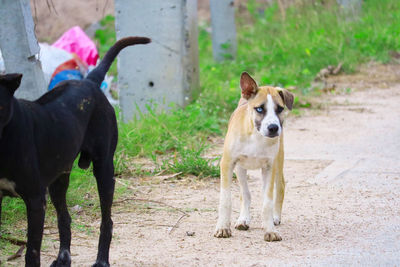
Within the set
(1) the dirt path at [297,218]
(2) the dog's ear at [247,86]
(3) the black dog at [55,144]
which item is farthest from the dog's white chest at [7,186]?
(2) the dog's ear at [247,86]

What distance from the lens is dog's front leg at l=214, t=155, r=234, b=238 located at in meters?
4.45

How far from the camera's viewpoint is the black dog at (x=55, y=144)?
3.10m

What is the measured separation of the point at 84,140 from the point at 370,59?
903 centimetres

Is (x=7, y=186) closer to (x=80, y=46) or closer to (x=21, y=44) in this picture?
(x=21, y=44)

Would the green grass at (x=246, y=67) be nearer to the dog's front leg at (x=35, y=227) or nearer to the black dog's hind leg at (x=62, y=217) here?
the black dog's hind leg at (x=62, y=217)

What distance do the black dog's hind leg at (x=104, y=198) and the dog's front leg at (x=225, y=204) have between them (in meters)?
0.96

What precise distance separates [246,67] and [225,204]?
287 inches

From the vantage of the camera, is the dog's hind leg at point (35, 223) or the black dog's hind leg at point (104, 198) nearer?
the dog's hind leg at point (35, 223)

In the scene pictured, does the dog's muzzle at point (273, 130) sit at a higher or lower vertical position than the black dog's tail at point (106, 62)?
lower

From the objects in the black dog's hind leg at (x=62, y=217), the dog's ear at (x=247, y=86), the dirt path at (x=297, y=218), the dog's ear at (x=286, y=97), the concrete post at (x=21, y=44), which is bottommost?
the dirt path at (x=297, y=218)

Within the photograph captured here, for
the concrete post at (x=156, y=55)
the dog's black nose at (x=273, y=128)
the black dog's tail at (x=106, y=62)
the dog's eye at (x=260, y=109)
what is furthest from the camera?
the concrete post at (x=156, y=55)

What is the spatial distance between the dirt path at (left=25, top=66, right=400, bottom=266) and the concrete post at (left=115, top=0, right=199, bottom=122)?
125 cm

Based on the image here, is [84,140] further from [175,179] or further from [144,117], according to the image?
[144,117]

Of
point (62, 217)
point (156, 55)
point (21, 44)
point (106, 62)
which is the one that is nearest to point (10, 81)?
point (106, 62)
